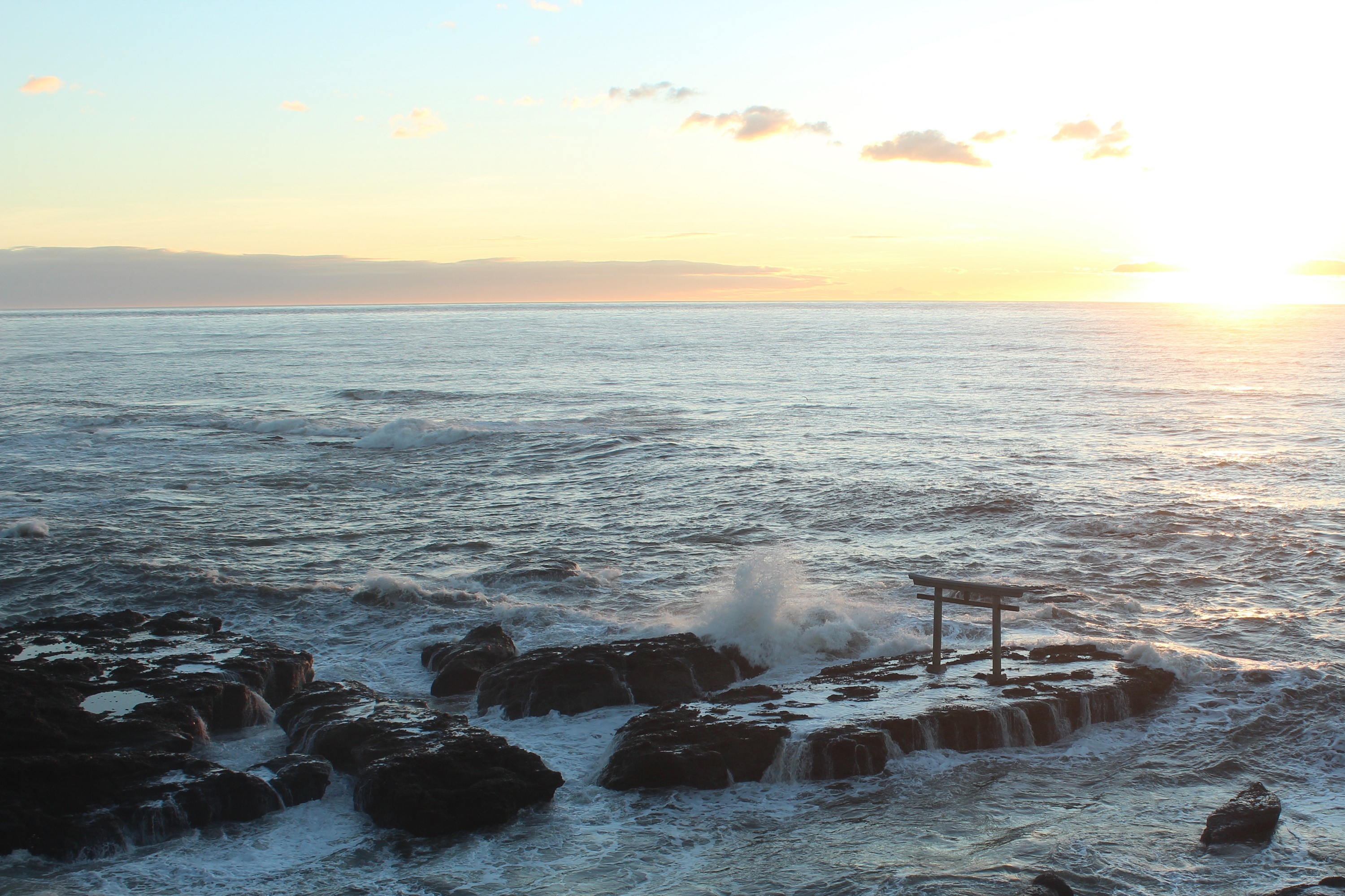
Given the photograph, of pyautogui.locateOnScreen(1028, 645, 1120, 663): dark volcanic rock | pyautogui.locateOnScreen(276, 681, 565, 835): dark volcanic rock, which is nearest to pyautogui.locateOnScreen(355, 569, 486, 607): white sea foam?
pyautogui.locateOnScreen(276, 681, 565, 835): dark volcanic rock

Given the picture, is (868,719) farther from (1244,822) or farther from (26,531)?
(26,531)

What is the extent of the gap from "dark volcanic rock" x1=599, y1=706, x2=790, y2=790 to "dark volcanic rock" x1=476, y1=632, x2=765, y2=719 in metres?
1.38

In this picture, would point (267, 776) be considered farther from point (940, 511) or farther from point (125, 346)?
point (125, 346)

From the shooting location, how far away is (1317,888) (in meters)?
8.30

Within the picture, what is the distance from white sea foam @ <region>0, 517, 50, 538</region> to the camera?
68.6 feet

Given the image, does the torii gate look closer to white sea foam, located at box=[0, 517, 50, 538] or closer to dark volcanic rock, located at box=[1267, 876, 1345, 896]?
dark volcanic rock, located at box=[1267, 876, 1345, 896]

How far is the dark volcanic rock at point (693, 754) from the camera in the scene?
10.5 m

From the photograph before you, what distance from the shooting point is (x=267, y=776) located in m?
10.3

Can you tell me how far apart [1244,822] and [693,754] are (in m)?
5.42

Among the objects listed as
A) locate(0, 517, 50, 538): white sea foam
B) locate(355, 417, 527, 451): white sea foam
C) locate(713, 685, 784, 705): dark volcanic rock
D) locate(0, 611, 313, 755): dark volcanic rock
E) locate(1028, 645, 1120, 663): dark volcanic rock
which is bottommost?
locate(713, 685, 784, 705): dark volcanic rock

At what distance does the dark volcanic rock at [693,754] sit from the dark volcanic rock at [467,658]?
9.82 feet

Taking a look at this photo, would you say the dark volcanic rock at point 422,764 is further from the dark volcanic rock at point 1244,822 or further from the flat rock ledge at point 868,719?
the dark volcanic rock at point 1244,822

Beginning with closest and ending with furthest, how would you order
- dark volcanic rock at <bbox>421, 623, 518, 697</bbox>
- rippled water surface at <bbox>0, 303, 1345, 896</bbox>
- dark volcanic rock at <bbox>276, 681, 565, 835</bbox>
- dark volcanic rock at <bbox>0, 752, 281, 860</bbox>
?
dark volcanic rock at <bbox>0, 752, 281, 860</bbox>
rippled water surface at <bbox>0, 303, 1345, 896</bbox>
dark volcanic rock at <bbox>276, 681, 565, 835</bbox>
dark volcanic rock at <bbox>421, 623, 518, 697</bbox>

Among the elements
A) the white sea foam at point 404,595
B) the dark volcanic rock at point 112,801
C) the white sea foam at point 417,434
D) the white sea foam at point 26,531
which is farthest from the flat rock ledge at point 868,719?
the white sea foam at point 417,434
